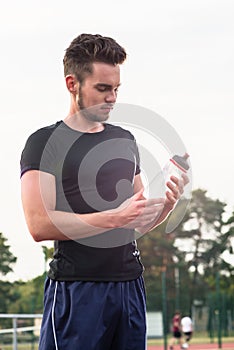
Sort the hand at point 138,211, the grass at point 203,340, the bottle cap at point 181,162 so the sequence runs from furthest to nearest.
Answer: the grass at point 203,340
the bottle cap at point 181,162
the hand at point 138,211

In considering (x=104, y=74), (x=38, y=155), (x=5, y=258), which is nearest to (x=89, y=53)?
(x=104, y=74)

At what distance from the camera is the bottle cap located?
131 inches

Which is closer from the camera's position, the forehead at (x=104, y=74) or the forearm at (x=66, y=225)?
the forearm at (x=66, y=225)

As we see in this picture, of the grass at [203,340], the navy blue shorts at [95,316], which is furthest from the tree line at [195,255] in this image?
the navy blue shorts at [95,316]

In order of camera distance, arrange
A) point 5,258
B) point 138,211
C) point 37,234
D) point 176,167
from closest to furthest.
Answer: point 138,211 < point 176,167 < point 37,234 < point 5,258

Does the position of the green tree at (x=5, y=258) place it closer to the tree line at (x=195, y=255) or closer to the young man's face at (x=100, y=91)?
the tree line at (x=195, y=255)

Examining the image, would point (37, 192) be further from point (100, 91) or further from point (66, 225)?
point (100, 91)

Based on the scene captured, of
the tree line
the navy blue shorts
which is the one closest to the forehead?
the navy blue shorts

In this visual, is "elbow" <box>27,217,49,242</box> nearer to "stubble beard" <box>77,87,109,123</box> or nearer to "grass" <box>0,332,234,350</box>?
"stubble beard" <box>77,87,109,123</box>

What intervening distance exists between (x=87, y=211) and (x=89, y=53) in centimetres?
58

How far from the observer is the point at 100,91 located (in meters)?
3.45

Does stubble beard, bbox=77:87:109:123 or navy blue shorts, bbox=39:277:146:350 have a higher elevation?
stubble beard, bbox=77:87:109:123

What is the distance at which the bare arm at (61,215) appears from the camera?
3.25 meters

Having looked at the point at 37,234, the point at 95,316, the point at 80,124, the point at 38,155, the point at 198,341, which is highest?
the point at 80,124
